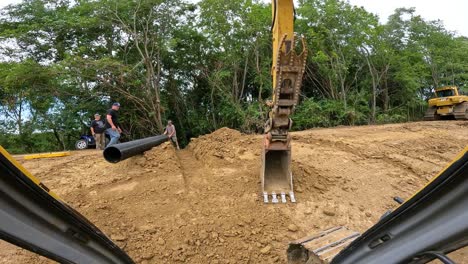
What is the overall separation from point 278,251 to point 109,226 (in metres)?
2.28

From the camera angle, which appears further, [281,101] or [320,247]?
[281,101]

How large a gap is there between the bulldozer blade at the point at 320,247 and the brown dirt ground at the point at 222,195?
2.25 feet

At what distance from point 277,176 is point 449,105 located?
1663cm

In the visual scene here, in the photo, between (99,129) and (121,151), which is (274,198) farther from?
(99,129)

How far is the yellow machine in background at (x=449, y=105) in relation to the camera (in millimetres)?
17031

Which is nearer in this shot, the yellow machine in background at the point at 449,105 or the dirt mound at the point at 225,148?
the dirt mound at the point at 225,148

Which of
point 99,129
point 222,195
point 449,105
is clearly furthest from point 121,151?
point 449,105

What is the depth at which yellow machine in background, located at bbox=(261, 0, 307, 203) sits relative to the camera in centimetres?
429

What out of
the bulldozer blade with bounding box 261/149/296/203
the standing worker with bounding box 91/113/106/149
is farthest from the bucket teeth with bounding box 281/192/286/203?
the standing worker with bounding box 91/113/106/149

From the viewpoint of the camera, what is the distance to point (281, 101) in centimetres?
458

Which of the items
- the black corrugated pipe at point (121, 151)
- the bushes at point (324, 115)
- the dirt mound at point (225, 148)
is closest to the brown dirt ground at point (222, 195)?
the dirt mound at point (225, 148)

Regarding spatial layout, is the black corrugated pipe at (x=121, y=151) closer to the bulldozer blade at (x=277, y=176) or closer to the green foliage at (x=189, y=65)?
the bulldozer blade at (x=277, y=176)

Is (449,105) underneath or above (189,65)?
underneath

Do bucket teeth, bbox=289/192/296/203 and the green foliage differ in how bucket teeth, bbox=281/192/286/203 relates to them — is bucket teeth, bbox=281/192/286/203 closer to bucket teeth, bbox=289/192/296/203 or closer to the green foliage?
bucket teeth, bbox=289/192/296/203
